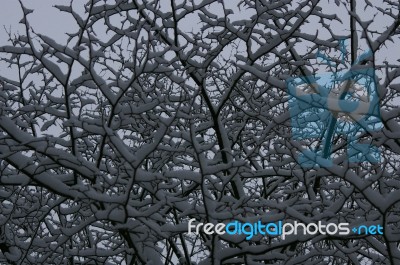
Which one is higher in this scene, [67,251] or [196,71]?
[196,71]

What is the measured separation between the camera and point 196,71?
545 cm

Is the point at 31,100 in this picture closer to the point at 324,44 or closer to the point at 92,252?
the point at 92,252

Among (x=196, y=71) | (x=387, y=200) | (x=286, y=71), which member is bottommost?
(x=387, y=200)

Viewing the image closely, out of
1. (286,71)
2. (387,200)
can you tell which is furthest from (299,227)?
(286,71)

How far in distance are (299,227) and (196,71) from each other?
5.49ft

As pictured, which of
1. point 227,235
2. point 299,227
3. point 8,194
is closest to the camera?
point 227,235

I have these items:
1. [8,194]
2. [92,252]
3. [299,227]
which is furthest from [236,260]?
[8,194]

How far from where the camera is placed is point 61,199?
187 inches

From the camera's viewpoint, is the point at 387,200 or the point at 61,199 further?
the point at 61,199

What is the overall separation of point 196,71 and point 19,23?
1.75 metres

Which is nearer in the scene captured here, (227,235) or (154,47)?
(227,235)

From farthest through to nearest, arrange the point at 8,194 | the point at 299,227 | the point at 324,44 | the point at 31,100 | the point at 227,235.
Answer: the point at 31,100, the point at 324,44, the point at 8,194, the point at 299,227, the point at 227,235

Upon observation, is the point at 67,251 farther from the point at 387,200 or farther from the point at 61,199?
the point at 387,200

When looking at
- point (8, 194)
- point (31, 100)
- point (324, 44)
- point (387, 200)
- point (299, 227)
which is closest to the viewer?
point (387, 200)
